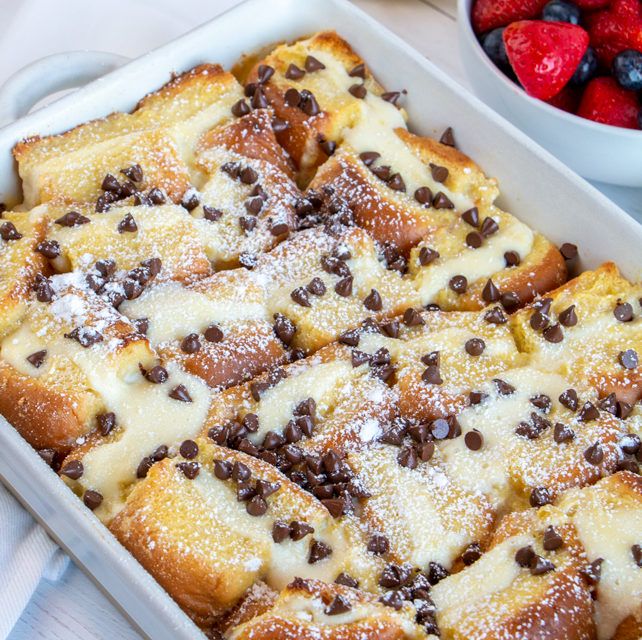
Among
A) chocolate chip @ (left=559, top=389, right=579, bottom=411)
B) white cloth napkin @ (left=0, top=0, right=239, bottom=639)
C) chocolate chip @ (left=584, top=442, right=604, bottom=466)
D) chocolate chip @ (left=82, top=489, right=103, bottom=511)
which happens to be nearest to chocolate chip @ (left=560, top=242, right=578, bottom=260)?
chocolate chip @ (left=559, top=389, right=579, bottom=411)

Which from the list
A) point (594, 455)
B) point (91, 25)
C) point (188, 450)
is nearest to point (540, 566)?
point (594, 455)

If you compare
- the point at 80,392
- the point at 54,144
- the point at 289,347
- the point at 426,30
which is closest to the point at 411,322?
the point at 289,347

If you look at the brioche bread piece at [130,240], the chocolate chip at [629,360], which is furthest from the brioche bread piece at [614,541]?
the brioche bread piece at [130,240]

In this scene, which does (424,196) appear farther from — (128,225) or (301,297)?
(128,225)

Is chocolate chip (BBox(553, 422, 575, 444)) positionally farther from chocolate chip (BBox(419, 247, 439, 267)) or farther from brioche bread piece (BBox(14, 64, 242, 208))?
brioche bread piece (BBox(14, 64, 242, 208))

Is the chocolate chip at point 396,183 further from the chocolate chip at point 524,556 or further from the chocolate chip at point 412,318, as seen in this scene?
the chocolate chip at point 524,556
